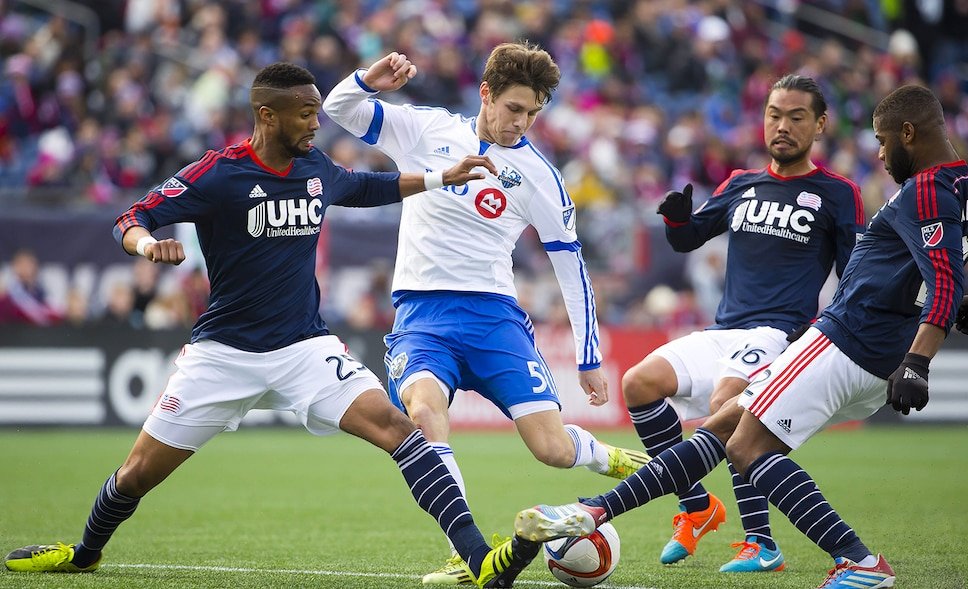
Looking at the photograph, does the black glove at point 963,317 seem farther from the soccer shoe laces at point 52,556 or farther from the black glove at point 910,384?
the soccer shoe laces at point 52,556

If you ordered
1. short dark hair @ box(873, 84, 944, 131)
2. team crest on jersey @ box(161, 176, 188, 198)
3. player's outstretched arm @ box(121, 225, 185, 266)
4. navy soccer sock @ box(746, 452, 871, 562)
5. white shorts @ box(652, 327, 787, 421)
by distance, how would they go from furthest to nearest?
white shorts @ box(652, 327, 787, 421) → team crest on jersey @ box(161, 176, 188, 198) → short dark hair @ box(873, 84, 944, 131) → navy soccer sock @ box(746, 452, 871, 562) → player's outstretched arm @ box(121, 225, 185, 266)

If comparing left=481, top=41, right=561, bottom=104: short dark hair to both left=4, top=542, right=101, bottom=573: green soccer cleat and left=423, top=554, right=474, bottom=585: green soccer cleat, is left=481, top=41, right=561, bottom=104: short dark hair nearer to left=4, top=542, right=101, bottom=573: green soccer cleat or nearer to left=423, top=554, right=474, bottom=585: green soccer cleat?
left=423, top=554, right=474, bottom=585: green soccer cleat

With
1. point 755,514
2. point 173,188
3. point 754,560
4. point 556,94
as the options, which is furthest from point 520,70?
point 556,94

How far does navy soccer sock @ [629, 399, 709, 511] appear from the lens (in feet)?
25.3

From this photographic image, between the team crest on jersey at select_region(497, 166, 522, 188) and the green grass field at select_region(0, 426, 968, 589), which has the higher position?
the team crest on jersey at select_region(497, 166, 522, 188)

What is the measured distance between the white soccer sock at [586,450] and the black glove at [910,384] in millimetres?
1879

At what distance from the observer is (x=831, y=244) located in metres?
7.69

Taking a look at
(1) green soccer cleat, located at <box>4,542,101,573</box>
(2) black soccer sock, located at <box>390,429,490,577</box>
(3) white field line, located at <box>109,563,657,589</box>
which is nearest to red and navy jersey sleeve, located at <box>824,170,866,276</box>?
(3) white field line, located at <box>109,563,657,589</box>

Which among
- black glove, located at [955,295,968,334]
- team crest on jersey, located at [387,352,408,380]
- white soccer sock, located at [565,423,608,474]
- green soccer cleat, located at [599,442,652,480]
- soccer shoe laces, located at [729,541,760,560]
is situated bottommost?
soccer shoe laces, located at [729,541,760,560]

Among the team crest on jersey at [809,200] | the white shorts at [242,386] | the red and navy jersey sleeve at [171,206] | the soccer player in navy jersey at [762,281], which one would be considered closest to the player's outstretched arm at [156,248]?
the red and navy jersey sleeve at [171,206]

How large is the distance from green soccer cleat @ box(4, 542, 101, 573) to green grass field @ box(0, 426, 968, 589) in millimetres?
183

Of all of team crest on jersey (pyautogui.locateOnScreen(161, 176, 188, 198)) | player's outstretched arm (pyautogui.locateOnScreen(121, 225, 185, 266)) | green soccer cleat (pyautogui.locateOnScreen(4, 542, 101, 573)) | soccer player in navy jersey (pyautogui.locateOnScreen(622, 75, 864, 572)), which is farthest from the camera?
soccer player in navy jersey (pyautogui.locateOnScreen(622, 75, 864, 572))

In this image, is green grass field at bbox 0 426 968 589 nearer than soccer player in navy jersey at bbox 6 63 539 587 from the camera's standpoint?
No

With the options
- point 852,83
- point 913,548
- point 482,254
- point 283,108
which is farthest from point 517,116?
point 852,83
